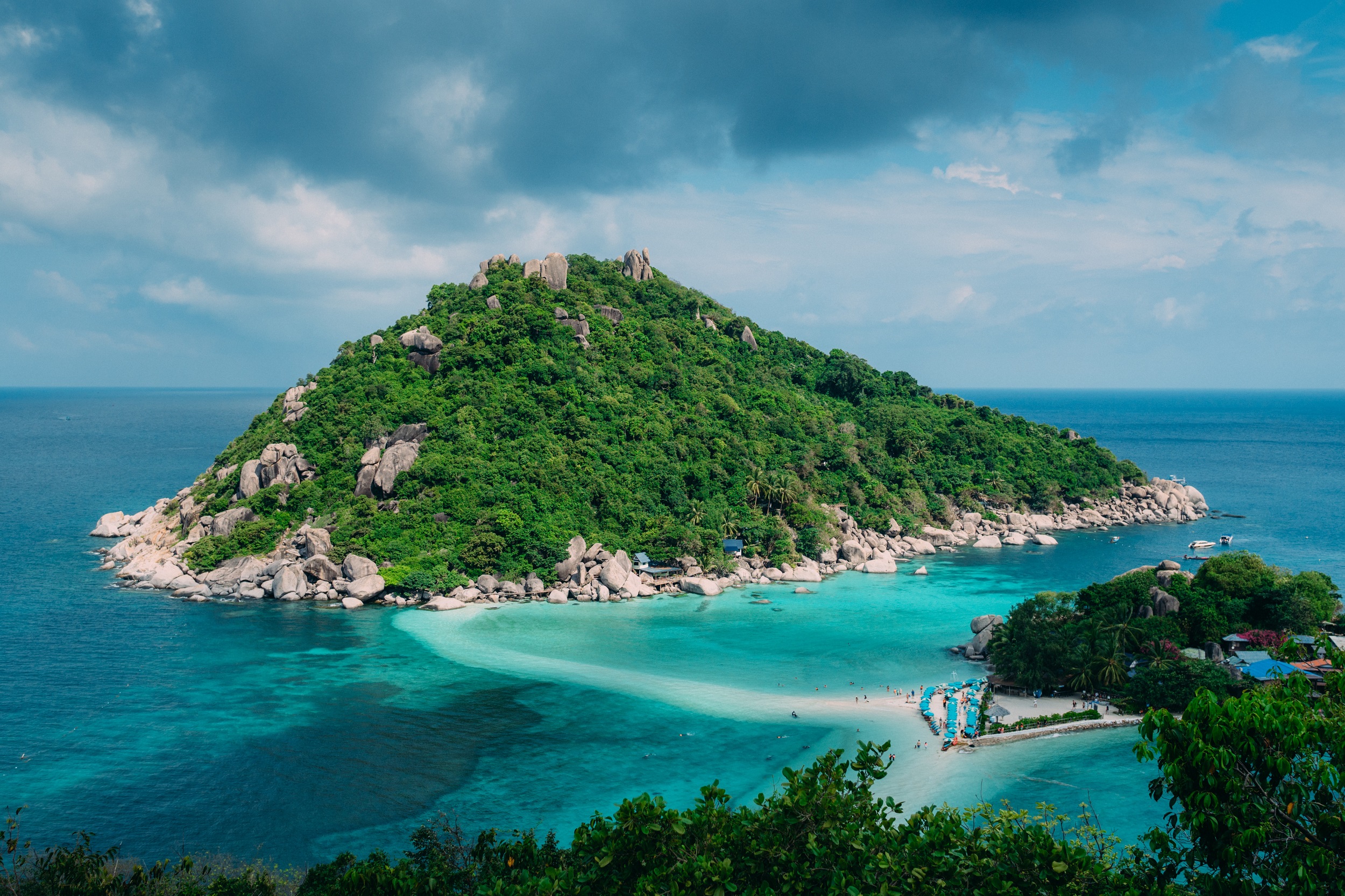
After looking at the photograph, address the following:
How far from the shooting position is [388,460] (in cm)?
5628

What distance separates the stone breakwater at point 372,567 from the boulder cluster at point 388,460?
0.47 ft

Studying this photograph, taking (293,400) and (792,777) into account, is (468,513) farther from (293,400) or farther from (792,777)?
(792,777)

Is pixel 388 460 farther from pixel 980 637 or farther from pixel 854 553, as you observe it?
pixel 980 637

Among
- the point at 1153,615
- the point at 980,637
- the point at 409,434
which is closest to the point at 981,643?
the point at 980,637

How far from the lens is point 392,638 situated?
1715 inches

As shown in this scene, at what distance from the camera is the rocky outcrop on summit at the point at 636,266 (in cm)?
8731

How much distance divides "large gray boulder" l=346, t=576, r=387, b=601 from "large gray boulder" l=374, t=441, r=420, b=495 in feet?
26.0

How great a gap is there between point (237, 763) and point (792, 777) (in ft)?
80.3

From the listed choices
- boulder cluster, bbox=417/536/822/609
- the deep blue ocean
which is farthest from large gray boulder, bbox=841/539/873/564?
boulder cluster, bbox=417/536/822/609

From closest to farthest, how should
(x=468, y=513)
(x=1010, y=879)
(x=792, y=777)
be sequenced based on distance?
(x=1010, y=879)
(x=792, y=777)
(x=468, y=513)

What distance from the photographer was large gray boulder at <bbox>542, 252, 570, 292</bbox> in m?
75.8

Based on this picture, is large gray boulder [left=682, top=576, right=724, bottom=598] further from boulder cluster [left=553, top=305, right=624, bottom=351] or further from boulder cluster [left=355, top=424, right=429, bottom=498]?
boulder cluster [left=553, top=305, right=624, bottom=351]

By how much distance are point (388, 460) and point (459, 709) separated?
2652cm

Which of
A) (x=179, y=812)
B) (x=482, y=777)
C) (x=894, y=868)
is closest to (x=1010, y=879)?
(x=894, y=868)
